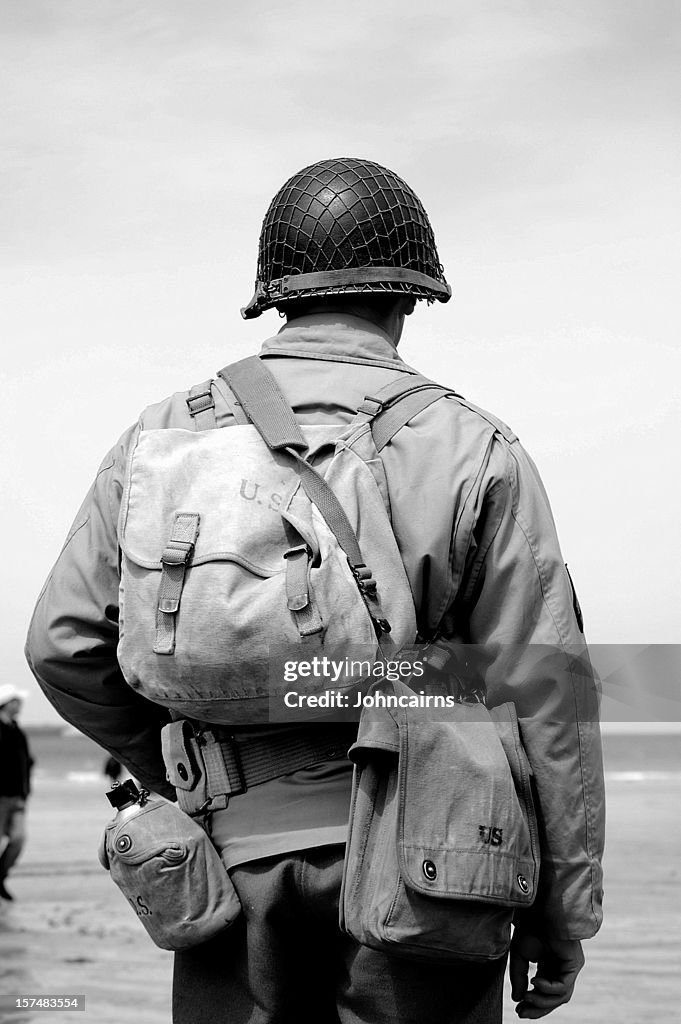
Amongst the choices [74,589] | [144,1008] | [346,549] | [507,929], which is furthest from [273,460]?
[144,1008]

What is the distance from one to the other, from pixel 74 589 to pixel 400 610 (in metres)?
0.74

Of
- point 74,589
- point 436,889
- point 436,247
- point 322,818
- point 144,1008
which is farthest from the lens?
point 144,1008

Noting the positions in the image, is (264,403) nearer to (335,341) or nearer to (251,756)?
(335,341)

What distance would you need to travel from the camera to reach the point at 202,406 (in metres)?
2.61

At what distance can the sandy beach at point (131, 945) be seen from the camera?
589cm

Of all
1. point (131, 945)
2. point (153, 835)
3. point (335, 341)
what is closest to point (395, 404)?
point (335, 341)

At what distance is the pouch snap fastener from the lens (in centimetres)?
223

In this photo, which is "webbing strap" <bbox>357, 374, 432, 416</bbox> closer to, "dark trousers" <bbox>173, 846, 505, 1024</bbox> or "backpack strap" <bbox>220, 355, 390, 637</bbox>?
"backpack strap" <bbox>220, 355, 390, 637</bbox>

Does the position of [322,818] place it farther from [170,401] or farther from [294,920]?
[170,401]

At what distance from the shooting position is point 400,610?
2346mm

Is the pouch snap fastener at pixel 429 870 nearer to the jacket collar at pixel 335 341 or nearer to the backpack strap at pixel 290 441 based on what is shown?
the backpack strap at pixel 290 441

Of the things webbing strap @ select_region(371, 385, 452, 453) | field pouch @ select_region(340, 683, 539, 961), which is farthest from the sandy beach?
webbing strap @ select_region(371, 385, 452, 453)

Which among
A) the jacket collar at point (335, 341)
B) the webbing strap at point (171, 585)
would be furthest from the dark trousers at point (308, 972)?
the jacket collar at point (335, 341)

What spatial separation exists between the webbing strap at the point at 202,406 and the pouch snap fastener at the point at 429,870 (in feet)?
3.11
